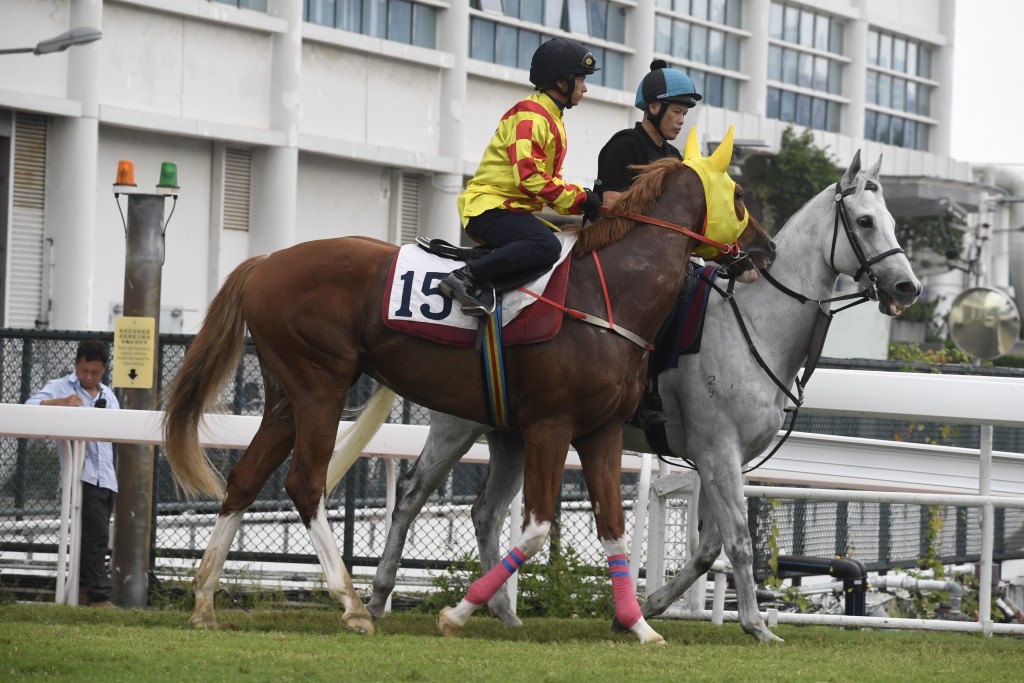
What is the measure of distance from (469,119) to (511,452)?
76.7ft

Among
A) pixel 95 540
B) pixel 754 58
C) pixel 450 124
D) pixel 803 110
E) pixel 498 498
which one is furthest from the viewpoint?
pixel 803 110

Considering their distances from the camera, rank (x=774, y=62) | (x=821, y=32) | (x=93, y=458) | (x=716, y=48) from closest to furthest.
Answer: (x=93, y=458) → (x=716, y=48) → (x=774, y=62) → (x=821, y=32)

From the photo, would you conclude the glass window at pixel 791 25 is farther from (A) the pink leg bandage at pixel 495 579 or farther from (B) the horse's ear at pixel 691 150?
(A) the pink leg bandage at pixel 495 579

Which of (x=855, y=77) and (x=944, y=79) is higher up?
(x=944, y=79)

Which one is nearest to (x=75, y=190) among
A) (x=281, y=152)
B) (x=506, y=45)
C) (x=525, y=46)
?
→ (x=281, y=152)

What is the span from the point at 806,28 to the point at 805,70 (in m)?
1.09

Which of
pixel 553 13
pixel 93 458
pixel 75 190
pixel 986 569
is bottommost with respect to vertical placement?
pixel 986 569

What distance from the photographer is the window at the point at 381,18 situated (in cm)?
2770

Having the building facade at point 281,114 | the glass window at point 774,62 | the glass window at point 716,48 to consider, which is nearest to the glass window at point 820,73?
the glass window at point 774,62

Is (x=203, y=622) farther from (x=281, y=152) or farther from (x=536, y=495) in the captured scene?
(x=281, y=152)

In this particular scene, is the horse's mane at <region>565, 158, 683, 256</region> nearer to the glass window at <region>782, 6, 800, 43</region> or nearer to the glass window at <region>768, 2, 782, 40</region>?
the glass window at <region>768, 2, 782, 40</region>

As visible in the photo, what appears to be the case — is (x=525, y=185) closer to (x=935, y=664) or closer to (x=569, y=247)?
(x=569, y=247)

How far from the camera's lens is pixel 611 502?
6613mm

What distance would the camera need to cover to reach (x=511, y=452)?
7348mm
